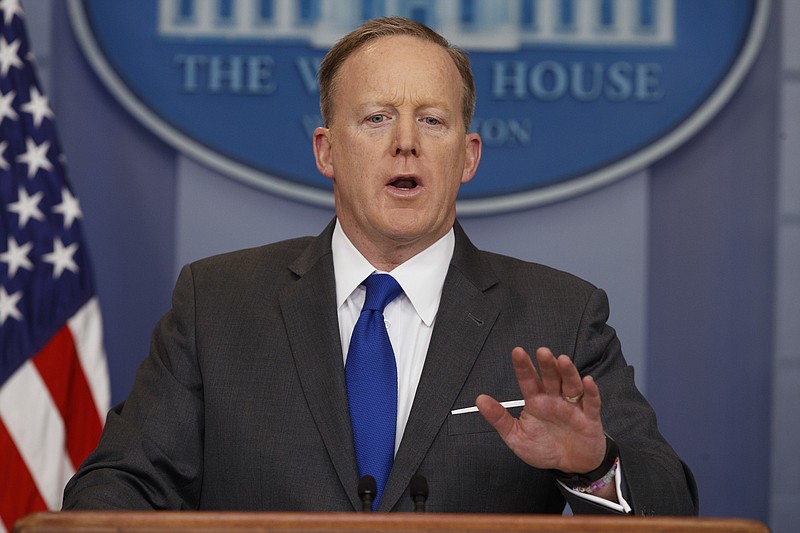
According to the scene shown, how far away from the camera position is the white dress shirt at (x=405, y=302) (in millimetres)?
2100

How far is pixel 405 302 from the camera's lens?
2168 mm

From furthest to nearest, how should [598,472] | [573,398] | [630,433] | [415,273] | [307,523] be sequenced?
[415,273] < [630,433] < [598,472] < [573,398] < [307,523]

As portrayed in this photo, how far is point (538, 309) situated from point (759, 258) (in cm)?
154

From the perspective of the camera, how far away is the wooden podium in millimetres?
1256

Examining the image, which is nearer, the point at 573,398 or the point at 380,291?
the point at 573,398

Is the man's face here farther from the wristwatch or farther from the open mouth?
the wristwatch

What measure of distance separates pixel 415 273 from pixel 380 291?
0.31 ft

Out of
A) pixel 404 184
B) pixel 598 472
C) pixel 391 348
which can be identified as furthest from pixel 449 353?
pixel 598 472

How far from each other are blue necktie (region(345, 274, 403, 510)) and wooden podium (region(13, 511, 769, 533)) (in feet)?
2.26

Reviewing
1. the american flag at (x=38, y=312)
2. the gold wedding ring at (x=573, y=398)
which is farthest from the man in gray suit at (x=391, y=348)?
the american flag at (x=38, y=312)

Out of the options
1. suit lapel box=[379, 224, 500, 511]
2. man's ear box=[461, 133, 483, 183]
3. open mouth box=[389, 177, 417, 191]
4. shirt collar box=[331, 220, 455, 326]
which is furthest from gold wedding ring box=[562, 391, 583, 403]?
man's ear box=[461, 133, 483, 183]

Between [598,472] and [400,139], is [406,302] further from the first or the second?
[598,472]

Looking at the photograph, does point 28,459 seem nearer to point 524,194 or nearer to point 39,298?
point 39,298

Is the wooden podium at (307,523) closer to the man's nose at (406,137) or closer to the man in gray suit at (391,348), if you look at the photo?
the man in gray suit at (391,348)
